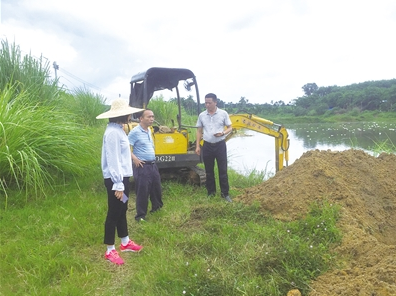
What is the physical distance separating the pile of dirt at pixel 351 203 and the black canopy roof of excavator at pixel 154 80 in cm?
285

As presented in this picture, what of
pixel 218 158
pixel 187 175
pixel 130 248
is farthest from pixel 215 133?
pixel 130 248

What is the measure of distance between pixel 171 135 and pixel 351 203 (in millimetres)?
3228

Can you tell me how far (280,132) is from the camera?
276 inches

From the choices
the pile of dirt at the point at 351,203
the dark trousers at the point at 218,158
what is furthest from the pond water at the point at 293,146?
the dark trousers at the point at 218,158

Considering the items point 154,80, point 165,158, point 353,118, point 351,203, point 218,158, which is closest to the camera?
point 351,203

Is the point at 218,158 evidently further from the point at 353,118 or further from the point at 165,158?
the point at 353,118

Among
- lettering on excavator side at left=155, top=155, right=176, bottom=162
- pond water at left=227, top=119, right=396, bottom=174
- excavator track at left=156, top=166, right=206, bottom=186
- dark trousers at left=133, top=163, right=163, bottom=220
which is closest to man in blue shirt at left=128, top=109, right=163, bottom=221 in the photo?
dark trousers at left=133, top=163, right=163, bottom=220

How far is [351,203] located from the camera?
4.71 metres

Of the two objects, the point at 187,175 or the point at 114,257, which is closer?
the point at 114,257

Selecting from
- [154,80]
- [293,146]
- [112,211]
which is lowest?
[293,146]

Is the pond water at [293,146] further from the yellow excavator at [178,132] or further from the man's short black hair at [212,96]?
the man's short black hair at [212,96]

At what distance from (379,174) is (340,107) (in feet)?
162

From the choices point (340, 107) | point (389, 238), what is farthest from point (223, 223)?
point (340, 107)

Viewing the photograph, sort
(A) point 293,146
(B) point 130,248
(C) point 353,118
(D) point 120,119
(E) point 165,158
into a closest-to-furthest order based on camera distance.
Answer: (D) point 120,119, (B) point 130,248, (E) point 165,158, (A) point 293,146, (C) point 353,118
